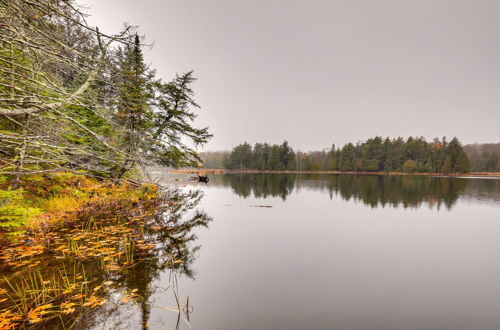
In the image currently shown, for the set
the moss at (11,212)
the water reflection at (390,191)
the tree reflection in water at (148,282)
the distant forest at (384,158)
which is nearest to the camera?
the tree reflection in water at (148,282)

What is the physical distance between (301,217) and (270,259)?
649cm

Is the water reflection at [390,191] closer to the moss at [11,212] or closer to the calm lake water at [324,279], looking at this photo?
the calm lake water at [324,279]

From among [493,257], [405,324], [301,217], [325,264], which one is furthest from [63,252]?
[493,257]

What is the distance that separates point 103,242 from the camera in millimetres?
6648

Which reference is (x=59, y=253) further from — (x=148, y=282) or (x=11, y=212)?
(x=148, y=282)

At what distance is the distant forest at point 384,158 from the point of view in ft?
249

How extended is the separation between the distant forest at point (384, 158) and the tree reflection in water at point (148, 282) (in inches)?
3135

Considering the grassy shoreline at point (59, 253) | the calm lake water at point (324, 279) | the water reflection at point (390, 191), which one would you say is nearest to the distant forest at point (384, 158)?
the water reflection at point (390, 191)

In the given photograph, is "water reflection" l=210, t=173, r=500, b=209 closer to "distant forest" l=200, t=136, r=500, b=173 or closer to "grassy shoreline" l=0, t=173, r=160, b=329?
"grassy shoreline" l=0, t=173, r=160, b=329

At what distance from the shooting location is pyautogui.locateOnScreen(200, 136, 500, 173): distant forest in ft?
249

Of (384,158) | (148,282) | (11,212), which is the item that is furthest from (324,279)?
(384,158)

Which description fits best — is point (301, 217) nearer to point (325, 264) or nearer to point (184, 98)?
point (325, 264)

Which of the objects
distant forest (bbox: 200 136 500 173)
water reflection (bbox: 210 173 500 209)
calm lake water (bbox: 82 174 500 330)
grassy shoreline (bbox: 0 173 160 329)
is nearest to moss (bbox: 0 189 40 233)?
grassy shoreline (bbox: 0 173 160 329)

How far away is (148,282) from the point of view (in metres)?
4.84
